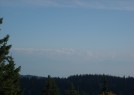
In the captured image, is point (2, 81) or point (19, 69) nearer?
point (2, 81)

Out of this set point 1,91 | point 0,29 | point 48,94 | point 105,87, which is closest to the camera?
point 0,29

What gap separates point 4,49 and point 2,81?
13.9ft

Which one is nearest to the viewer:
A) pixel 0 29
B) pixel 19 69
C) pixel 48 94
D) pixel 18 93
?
pixel 0 29

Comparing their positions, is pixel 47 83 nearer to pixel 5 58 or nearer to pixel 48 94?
pixel 48 94

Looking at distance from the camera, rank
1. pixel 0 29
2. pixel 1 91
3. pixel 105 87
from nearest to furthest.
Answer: pixel 0 29 → pixel 1 91 → pixel 105 87

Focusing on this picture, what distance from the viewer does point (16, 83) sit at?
5634 centimetres

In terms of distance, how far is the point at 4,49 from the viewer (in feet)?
125

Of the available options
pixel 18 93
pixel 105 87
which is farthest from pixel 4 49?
pixel 105 87

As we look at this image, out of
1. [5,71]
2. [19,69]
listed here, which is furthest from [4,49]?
[19,69]

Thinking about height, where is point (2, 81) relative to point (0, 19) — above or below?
below

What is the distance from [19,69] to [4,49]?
11900 millimetres

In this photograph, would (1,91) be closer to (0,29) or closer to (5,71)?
(5,71)

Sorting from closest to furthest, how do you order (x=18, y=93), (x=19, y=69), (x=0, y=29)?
(x=0, y=29) → (x=19, y=69) → (x=18, y=93)

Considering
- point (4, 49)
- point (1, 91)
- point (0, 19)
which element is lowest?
point (1, 91)
